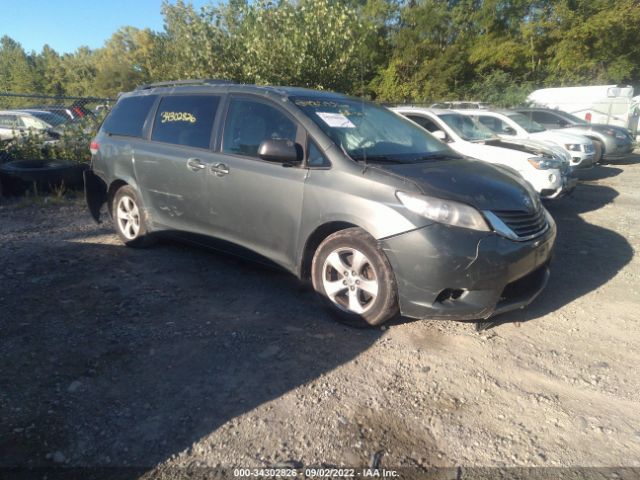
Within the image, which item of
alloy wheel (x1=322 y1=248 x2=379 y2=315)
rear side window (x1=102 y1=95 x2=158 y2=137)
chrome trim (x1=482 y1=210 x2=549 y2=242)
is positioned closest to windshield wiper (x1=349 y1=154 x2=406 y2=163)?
alloy wheel (x1=322 y1=248 x2=379 y2=315)

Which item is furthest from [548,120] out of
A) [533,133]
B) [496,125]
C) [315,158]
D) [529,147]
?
[315,158]

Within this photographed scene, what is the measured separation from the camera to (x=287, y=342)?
3473 millimetres

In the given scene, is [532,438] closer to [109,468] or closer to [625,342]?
[625,342]

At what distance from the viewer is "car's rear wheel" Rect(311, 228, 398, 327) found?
3420 millimetres

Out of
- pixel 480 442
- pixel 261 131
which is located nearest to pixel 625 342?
pixel 480 442

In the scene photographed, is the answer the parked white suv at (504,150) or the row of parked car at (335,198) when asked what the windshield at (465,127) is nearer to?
the parked white suv at (504,150)

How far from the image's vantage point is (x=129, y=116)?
5.43 meters

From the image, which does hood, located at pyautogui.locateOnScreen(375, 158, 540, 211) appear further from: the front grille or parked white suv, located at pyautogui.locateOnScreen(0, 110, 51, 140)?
parked white suv, located at pyautogui.locateOnScreen(0, 110, 51, 140)

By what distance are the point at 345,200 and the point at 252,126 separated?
1269 millimetres

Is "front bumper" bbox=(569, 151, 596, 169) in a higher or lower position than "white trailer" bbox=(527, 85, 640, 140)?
lower

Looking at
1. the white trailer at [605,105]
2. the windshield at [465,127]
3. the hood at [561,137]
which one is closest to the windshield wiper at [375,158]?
the windshield at [465,127]

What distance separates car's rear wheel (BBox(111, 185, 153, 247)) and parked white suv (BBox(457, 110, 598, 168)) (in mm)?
6731

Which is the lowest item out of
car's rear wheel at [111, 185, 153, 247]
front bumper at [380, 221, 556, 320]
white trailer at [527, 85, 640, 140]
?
car's rear wheel at [111, 185, 153, 247]

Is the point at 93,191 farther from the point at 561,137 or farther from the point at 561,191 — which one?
the point at 561,137
